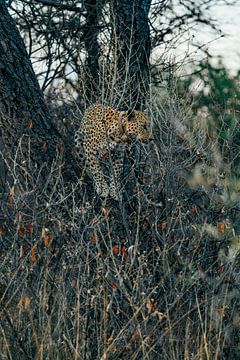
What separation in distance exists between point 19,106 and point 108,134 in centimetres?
117

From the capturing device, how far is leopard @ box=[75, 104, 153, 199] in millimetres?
7184

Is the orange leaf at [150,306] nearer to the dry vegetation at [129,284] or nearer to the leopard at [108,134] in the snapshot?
the dry vegetation at [129,284]

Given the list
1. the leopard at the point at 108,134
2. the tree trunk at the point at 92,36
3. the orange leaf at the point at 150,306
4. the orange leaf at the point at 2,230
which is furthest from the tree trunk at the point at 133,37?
the orange leaf at the point at 150,306

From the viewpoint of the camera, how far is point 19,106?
21.4ft

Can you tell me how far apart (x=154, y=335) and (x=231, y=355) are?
1.67ft

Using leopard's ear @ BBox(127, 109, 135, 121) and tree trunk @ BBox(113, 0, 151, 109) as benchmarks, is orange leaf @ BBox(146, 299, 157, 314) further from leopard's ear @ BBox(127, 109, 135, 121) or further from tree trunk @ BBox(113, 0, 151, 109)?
tree trunk @ BBox(113, 0, 151, 109)

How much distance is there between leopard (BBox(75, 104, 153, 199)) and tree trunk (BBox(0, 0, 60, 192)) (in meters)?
0.62

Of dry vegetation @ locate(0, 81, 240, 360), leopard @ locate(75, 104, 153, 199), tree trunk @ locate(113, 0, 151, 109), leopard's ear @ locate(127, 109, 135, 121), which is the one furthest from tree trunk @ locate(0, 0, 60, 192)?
tree trunk @ locate(113, 0, 151, 109)

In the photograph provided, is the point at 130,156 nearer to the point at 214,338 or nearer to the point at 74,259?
the point at 74,259

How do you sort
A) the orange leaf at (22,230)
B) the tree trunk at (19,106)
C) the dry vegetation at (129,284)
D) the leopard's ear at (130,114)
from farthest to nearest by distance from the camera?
1. the leopard's ear at (130,114)
2. the tree trunk at (19,106)
3. the orange leaf at (22,230)
4. the dry vegetation at (129,284)

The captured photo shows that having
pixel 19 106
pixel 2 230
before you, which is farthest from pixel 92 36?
pixel 2 230

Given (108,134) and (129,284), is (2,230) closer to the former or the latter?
(129,284)

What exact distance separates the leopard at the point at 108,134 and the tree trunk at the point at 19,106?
24.5 inches

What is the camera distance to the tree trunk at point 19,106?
6.50 meters
